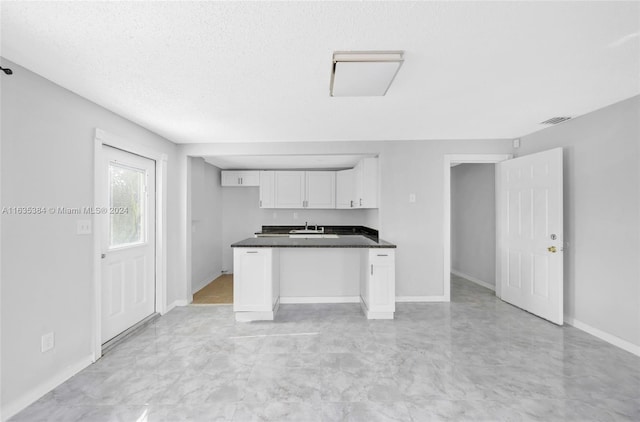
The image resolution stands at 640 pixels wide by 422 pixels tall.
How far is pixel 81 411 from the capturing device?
1.79m

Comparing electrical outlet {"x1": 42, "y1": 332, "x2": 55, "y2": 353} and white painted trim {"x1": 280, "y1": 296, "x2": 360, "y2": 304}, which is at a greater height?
electrical outlet {"x1": 42, "y1": 332, "x2": 55, "y2": 353}

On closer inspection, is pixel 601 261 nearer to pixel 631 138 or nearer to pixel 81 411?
pixel 631 138

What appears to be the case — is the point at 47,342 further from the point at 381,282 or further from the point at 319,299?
the point at 381,282

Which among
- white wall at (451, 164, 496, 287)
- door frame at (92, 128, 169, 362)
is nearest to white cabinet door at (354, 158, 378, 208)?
white wall at (451, 164, 496, 287)

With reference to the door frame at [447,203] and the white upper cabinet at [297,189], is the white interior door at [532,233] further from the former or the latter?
the white upper cabinet at [297,189]

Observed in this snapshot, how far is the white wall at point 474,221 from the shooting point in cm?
458

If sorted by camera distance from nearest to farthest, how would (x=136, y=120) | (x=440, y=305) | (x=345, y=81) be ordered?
(x=345, y=81), (x=136, y=120), (x=440, y=305)

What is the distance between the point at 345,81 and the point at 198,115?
165cm

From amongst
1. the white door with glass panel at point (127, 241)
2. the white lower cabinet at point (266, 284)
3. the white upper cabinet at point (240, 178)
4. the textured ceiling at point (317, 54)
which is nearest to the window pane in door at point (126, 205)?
the white door with glass panel at point (127, 241)

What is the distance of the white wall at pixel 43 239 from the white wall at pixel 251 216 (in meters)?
3.50

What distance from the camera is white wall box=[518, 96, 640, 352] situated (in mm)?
2492

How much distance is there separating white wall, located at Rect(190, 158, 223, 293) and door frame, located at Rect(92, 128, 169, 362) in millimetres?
753

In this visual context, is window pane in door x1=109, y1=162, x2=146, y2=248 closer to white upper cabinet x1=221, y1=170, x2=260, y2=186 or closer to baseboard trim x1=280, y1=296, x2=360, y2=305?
baseboard trim x1=280, y1=296, x2=360, y2=305

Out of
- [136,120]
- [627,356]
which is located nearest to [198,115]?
[136,120]
